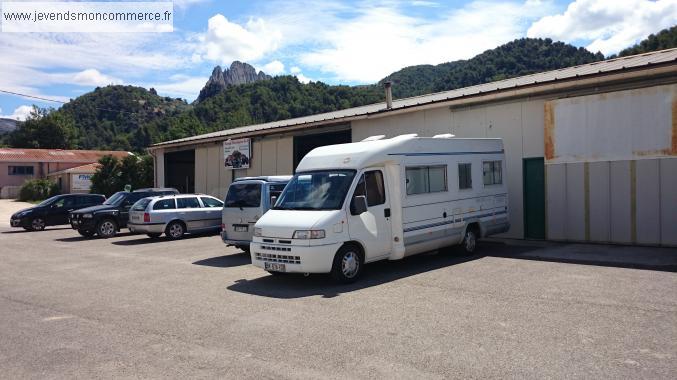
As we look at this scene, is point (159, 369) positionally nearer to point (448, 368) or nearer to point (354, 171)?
point (448, 368)

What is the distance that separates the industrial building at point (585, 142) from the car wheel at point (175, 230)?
7.54 metres

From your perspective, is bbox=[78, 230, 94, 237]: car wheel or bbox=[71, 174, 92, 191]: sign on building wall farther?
bbox=[71, 174, 92, 191]: sign on building wall

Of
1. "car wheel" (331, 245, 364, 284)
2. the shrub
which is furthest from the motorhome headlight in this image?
the shrub

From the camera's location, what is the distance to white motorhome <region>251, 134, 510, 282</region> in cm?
873

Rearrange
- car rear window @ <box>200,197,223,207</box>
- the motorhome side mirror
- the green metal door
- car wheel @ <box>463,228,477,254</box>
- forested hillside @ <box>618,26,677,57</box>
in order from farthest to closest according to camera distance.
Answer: forested hillside @ <box>618,26,677,57</box>
car rear window @ <box>200,197,223,207</box>
the green metal door
car wheel @ <box>463,228,477,254</box>
the motorhome side mirror

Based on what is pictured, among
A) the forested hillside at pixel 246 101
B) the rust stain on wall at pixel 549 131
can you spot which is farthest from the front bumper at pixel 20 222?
the forested hillside at pixel 246 101

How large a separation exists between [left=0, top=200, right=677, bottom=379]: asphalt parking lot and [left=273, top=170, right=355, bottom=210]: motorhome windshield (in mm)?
1386

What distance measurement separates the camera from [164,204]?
17.2 meters

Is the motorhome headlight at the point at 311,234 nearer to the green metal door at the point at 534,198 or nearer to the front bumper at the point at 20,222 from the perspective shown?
the green metal door at the point at 534,198

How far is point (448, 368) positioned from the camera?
193 inches

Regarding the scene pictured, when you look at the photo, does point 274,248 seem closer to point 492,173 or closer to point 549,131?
point 492,173

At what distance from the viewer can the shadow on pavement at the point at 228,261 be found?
38.2 ft

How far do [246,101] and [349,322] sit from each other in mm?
67857

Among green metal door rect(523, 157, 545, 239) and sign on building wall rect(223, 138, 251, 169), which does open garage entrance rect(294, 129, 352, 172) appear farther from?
green metal door rect(523, 157, 545, 239)
